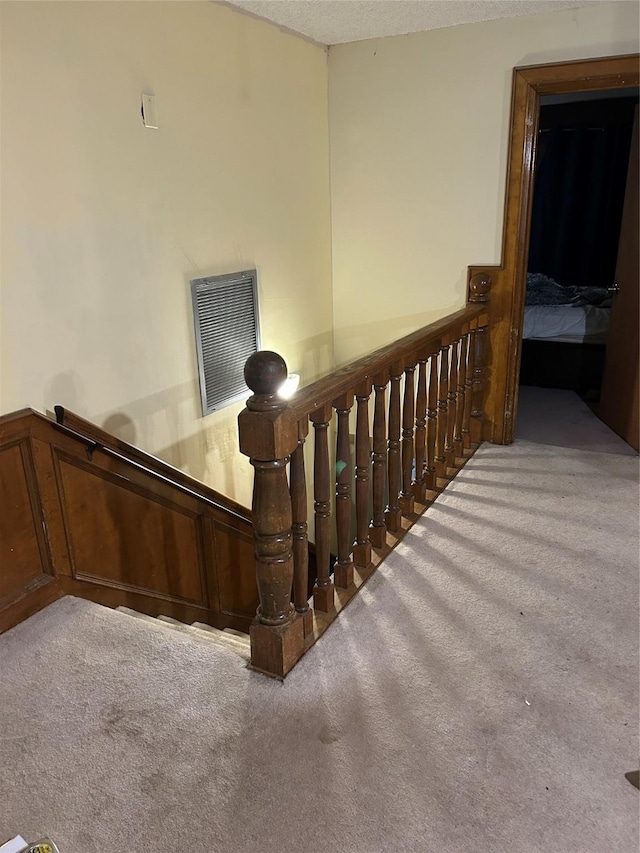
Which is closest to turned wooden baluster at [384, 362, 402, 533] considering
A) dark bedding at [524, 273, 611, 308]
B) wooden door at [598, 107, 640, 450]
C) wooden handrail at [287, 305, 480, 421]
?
wooden handrail at [287, 305, 480, 421]

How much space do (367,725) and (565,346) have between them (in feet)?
12.4

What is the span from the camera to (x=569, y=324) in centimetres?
479

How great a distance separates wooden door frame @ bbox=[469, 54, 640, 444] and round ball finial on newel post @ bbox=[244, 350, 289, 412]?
204 cm

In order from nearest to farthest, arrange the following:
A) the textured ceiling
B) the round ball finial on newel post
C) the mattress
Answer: the round ball finial on newel post < the textured ceiling < the mattress

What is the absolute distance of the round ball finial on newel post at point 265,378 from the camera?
147cm

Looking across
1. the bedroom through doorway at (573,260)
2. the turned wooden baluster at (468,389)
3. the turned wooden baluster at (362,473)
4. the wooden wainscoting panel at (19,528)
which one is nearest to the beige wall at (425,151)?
the turned wooden baluster at (468,389)

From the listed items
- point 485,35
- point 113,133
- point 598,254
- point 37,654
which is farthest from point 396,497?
point 598,254

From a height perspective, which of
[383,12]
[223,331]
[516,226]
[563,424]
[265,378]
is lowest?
[563,424]

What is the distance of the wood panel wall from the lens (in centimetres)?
199

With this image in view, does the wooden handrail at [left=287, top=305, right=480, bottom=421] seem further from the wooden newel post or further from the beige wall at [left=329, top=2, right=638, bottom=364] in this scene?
the beige wall at [left=329, top=2, right=638, bottom=364]

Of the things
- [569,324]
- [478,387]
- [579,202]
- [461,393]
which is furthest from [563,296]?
[461,393]

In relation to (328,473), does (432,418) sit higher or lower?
lower

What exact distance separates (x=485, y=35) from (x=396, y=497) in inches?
90.7

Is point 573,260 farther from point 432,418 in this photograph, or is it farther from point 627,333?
point 432,418
